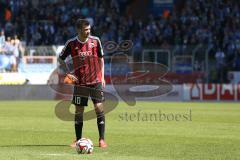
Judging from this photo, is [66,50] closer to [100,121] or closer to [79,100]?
[79,100]

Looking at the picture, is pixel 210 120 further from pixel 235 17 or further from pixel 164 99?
pixel 235 17

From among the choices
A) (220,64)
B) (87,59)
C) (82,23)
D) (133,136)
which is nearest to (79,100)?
(87,59)

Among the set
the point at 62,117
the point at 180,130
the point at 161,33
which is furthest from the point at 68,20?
the point at 180,130

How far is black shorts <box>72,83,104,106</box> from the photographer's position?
44.1 feet

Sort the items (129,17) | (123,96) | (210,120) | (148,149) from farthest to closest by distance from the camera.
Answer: (129,17)
(123,96)
(210,120)
(148,149)

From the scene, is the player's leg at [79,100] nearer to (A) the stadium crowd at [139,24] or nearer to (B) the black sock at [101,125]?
(B) the black sock at [101,125]

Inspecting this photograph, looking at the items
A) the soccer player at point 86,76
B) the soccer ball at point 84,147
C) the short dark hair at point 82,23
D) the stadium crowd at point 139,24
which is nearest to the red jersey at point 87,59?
the soccer player at point 86,76

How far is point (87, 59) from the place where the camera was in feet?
44.4

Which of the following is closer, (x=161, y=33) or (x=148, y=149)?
(x=148, y=149)

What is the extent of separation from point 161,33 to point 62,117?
19.2 m

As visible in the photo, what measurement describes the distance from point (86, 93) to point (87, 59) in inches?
26.8

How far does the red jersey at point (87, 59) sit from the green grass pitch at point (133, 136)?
141 cm

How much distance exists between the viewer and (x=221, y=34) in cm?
3844

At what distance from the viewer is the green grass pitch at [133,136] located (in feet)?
39.7
